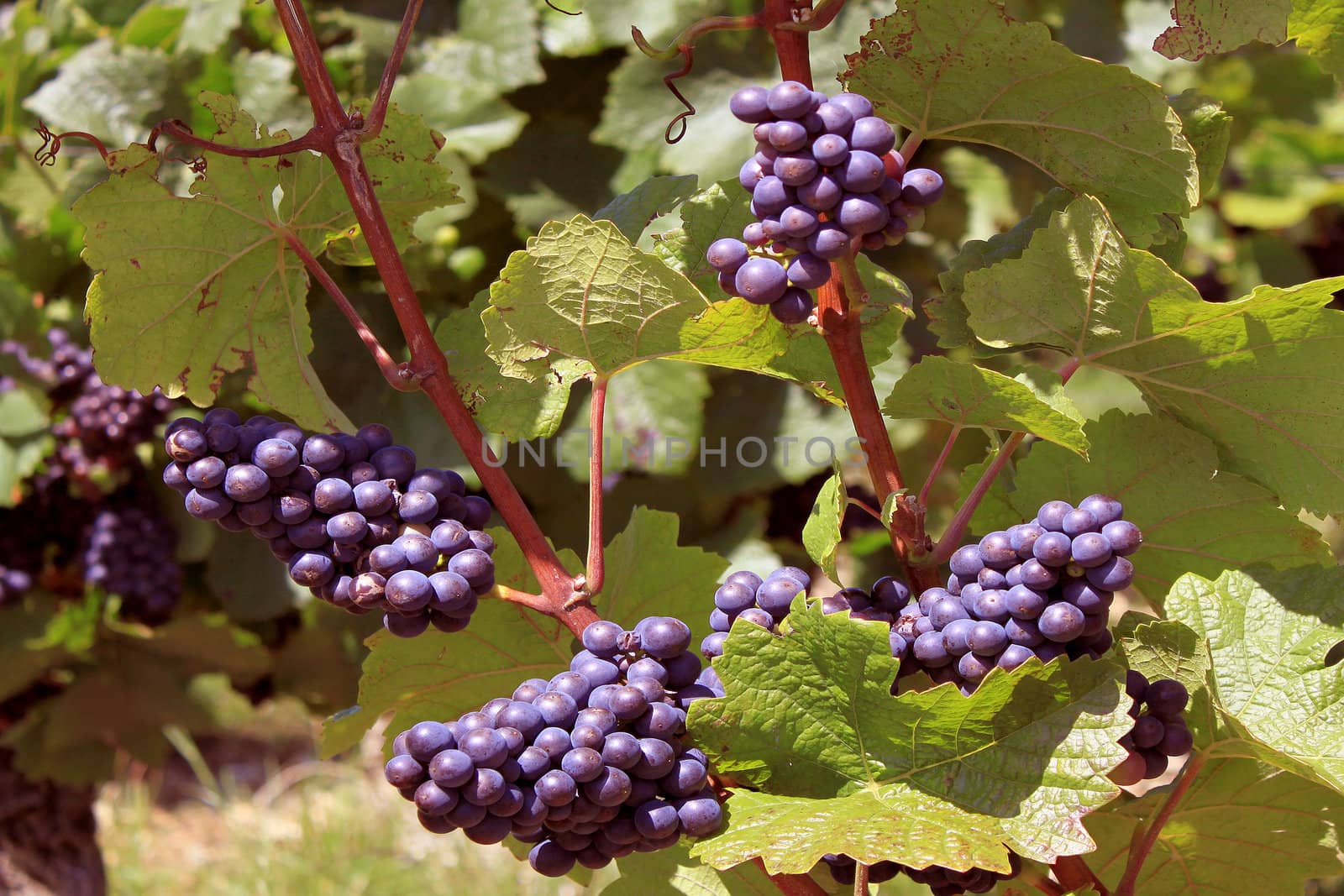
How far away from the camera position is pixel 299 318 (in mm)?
788

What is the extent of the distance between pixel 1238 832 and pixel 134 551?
64.5 inches

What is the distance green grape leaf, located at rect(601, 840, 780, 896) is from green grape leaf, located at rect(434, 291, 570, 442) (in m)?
0.26

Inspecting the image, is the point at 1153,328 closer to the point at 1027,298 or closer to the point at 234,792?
the point at 1027,298

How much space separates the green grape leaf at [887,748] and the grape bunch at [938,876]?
0.04 meters

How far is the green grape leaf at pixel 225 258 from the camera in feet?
2.38

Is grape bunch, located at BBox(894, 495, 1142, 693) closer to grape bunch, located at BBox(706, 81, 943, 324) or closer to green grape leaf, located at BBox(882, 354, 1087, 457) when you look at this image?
green grape leaf, located at BBox(882, 354, 1087, 457)

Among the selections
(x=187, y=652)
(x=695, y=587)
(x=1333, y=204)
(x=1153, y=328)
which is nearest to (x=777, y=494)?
(x=187, y=652)

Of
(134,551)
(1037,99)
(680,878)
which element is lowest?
(134,551)

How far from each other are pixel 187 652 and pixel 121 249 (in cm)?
160

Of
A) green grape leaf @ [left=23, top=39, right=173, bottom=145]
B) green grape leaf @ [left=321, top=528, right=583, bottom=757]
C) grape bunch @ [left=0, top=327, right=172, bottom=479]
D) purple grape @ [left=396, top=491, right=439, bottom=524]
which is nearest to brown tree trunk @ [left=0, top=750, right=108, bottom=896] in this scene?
grape bunch @ [left=0, top=327, right=172, bottom=479]

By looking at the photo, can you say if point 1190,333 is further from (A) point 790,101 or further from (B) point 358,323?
(B) point 358,323

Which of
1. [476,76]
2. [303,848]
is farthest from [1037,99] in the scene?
[303,848]

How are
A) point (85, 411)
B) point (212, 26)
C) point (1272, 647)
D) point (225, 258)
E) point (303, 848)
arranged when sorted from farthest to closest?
point (303, 848)
point (212, 26)
point (85, 411)
point (225, 258)
point (1272, 647)

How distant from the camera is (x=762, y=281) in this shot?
1.96 feet
